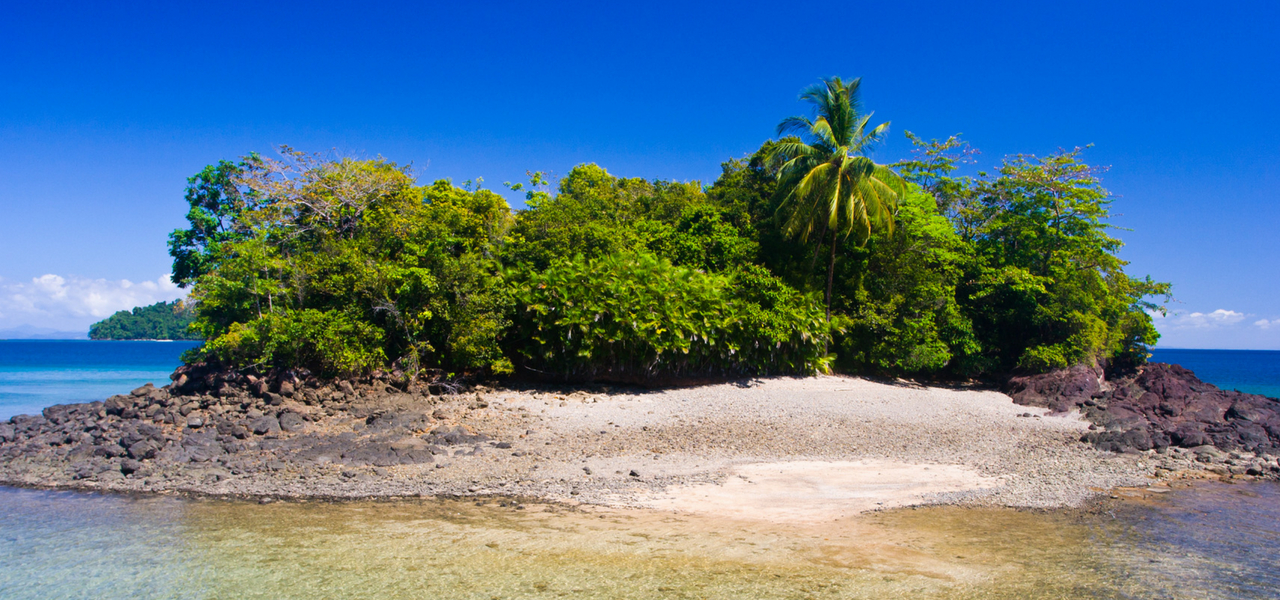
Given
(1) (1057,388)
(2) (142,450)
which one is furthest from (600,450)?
(1) (1057,388)

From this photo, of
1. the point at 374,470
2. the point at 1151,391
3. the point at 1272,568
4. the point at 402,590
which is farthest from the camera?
the point at 1151,391

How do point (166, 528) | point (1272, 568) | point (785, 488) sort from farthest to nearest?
point (785, 488), point (166, 528), point (1272, 568)

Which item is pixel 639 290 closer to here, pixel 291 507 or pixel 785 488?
pixel 785 488

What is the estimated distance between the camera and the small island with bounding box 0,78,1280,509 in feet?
36.0

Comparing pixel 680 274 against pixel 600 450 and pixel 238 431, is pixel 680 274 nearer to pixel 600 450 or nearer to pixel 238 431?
pixel 600 450

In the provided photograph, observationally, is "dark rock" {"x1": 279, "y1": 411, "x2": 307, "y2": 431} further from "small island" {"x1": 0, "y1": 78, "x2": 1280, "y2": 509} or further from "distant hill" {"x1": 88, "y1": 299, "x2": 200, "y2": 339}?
"distant hill" {"x1": 88, "y1": 299, "x2": 200, "y2": 339}

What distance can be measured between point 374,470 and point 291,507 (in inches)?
65.8

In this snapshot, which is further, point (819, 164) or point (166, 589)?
point (819, 164)

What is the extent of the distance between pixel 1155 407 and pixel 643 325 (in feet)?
42.4

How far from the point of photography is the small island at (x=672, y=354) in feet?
36.0

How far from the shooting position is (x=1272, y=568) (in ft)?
24.8

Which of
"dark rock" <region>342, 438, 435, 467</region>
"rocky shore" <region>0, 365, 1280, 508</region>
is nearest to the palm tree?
"rocky shore" <region>0, 365, 1280, 508</region>

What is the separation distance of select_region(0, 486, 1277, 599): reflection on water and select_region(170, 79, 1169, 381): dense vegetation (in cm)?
645

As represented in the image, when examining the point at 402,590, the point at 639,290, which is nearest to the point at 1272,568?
the point at 402,590
